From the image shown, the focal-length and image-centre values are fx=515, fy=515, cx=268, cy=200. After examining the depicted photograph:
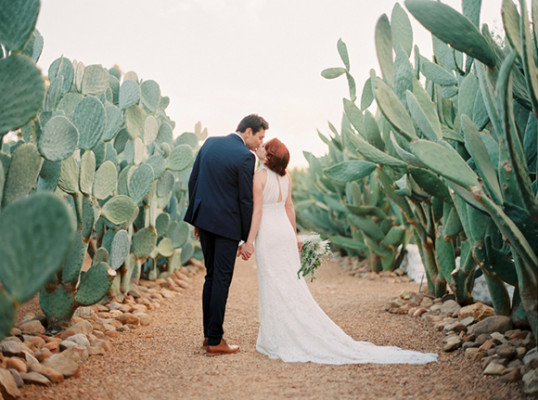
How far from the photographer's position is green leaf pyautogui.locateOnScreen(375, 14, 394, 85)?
3252 mm

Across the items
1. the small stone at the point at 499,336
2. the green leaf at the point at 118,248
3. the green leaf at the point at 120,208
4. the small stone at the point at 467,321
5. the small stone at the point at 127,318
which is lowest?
the small stone at the point at 127,318

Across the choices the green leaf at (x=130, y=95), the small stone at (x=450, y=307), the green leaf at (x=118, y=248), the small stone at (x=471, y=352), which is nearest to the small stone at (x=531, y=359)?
the small stone at (x=471, y=352)

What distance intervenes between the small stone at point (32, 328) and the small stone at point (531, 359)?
8.08 feet

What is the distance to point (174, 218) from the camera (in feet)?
17.1

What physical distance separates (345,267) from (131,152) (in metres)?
3.31

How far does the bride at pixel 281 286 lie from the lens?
280 centimetres

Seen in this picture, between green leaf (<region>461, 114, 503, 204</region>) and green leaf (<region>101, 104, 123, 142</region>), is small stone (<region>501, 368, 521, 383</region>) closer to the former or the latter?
green leaf (<region>461, 114, 503, 204</region>)

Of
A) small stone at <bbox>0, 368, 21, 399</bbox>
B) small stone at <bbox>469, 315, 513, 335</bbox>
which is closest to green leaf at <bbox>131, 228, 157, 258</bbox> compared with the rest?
small stone at <bbox>0, 368, 21, 399</bbox>

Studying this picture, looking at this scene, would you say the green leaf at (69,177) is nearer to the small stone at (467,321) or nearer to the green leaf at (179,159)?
the green leaf at (179,159)

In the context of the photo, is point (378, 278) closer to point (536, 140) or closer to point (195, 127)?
point (195, 127)

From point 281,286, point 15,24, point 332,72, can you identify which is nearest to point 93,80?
point 15,24

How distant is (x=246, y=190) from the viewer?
284 centimetres

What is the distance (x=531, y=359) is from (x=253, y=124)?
1.85 meters

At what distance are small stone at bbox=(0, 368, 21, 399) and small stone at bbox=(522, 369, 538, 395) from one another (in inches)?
79.0
